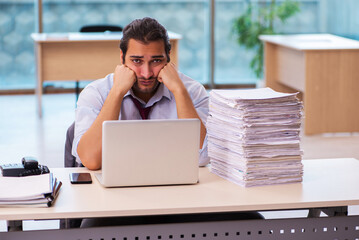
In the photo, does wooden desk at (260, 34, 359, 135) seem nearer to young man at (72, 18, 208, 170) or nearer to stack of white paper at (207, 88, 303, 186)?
young man at (72, 18, 208, 170)

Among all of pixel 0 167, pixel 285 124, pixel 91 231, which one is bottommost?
pixel 91 231

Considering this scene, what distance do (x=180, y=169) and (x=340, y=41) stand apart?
458 cm

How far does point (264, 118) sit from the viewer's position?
199 centimetres

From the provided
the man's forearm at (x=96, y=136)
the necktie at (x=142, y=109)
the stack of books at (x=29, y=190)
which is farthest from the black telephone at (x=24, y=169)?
the necktie at (x=142, y=109)

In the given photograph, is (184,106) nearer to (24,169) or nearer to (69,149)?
(69,149)

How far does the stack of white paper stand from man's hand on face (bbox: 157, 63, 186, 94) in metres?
0.36

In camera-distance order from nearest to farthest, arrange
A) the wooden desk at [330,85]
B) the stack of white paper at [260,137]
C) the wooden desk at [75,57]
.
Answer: the stack of white paper at [260,137] → the wooden desk at [330,85] → the wooden desk at [75,57]

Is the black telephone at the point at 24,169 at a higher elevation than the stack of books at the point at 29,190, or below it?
higher

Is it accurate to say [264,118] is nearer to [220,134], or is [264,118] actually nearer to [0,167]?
[220,134]

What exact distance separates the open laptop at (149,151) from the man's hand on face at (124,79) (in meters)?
0.50

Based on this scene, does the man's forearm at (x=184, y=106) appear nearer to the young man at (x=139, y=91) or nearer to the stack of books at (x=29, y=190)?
the young man at (x=139, y=91)

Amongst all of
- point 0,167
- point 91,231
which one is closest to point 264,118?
point 91,231

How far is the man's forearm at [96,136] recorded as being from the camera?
218cm

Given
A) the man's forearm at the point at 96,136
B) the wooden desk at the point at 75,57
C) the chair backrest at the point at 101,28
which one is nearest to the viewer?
the man's forearm at the point at 96,136
